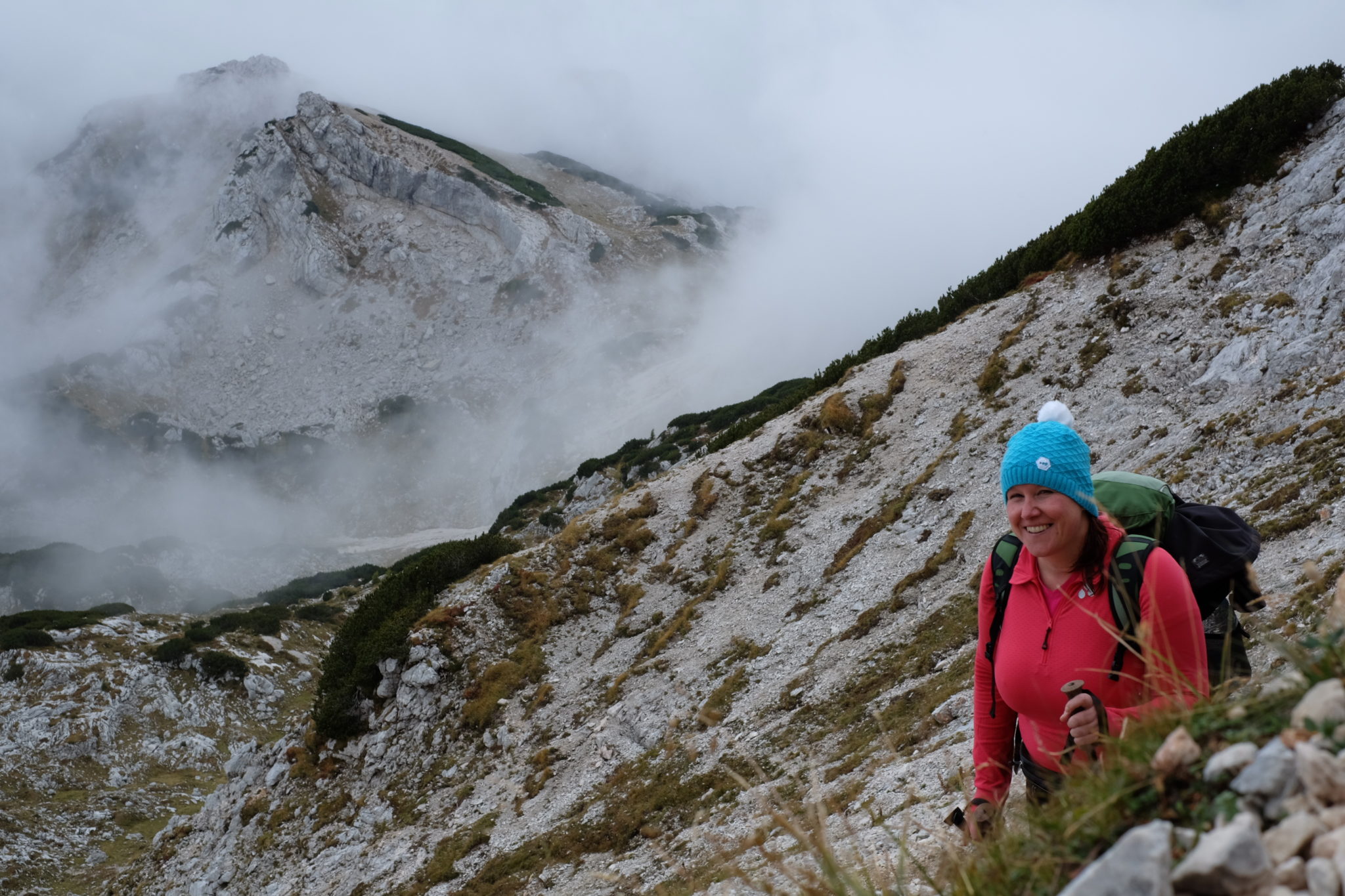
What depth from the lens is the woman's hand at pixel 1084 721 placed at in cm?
281

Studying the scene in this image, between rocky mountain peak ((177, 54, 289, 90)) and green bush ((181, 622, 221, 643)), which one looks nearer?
green bush ((181, 622, 221, 643))

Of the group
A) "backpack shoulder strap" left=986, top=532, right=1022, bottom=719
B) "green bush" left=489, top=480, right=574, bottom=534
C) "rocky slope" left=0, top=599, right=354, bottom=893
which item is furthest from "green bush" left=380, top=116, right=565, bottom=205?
"backpack shoulder strap" left=986, top=532, right=1022, bottom=719

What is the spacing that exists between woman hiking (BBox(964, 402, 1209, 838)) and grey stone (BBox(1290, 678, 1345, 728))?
93 cm

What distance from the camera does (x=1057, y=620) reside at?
3463mm

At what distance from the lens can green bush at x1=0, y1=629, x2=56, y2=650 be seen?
102 feet

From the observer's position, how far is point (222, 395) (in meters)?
82.8

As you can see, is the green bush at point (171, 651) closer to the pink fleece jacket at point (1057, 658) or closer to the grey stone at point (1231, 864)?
the pink fleece jacket at point (1057, 658)

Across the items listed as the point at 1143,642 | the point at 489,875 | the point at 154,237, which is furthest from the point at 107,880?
the point at 154,237

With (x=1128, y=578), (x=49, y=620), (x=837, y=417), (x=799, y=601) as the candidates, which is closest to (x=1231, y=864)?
(x=1128, y=578)

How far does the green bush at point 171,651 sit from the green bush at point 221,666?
89 cm

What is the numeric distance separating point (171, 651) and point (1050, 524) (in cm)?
3777

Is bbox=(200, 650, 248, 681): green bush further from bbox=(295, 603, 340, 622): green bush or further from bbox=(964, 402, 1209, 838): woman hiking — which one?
bbox=(964, 402, 1209, 838): woman hiking

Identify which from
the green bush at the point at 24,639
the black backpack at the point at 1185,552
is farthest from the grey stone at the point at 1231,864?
the green bush at the point at 24,639

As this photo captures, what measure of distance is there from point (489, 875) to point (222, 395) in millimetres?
85746
